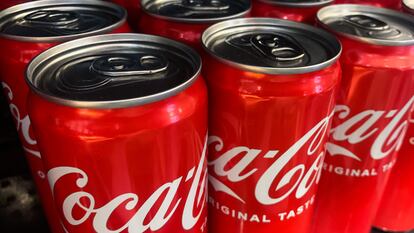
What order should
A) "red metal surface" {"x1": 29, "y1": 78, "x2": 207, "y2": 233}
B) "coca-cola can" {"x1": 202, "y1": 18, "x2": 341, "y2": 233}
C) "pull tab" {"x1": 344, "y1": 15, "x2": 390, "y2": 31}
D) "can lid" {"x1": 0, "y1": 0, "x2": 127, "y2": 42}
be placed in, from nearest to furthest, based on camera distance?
"red metal surface" {"x1": 29, "y1": 78, "x2": 207, "y2": 233}
"coca-cola can" {"x1": 202, "y1": 18, "x2": 341, "y2": 233}
"can lid" {"x1": 0, "y1": 0, "x2": 127, "y2": 42}
"pull tab" {"x1": 344, "y1": 15, "x2": 390, "y2": 31}

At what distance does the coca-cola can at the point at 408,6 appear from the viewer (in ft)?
3.40

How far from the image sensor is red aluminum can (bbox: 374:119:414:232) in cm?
115

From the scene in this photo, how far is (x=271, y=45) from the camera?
2.65 feet

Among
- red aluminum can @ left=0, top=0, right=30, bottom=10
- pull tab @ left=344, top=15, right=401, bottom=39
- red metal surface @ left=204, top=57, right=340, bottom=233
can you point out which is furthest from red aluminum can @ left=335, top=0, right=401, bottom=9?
red aluminum can @ left=0, top=0, right=30, bottom=10

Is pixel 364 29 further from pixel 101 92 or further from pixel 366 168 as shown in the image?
pixel 101 92

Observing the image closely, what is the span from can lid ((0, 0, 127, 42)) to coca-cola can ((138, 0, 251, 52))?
0.06 meters

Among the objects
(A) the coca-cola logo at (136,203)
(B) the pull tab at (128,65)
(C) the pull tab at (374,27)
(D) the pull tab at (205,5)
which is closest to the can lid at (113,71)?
(B) the pull tab at (128,65)

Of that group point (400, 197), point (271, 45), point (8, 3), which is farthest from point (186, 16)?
point (400, 197)

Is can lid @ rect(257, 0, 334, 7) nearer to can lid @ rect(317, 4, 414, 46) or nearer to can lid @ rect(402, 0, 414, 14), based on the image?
can lid @ rect(317, 4, 414, 46)

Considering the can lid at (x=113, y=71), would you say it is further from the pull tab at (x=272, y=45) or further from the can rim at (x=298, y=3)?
the can rim at (x=298, y=3)

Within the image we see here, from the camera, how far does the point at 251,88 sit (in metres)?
0.73

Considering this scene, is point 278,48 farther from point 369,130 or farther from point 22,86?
point 22,86

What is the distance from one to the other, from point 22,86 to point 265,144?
47cm

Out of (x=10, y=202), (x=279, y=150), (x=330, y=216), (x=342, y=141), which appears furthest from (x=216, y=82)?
(x=10, y=202)
